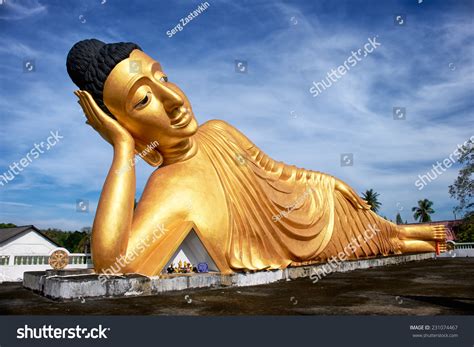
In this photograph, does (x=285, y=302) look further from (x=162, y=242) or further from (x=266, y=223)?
(x=266, y=223)

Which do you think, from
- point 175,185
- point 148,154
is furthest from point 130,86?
point 175,185

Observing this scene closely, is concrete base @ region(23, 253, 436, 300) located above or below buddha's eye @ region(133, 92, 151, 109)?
below

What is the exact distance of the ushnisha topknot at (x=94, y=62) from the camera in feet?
26.5

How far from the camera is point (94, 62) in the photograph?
8.15m

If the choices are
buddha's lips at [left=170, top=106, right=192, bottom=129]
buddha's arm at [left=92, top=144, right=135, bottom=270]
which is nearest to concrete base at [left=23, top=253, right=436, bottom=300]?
buddha's arm at [left=92, top=144, right=135, bottom=270]

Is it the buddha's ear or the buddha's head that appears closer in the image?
the buddha's head

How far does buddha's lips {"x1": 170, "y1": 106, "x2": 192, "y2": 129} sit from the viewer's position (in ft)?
28.8

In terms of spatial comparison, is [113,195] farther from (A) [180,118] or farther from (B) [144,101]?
(A) [180,118]

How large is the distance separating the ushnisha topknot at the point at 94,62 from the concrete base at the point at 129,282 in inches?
131

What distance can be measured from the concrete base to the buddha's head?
307 centimetres

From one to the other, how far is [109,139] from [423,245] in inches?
577

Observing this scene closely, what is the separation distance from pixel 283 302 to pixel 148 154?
15.0 feet

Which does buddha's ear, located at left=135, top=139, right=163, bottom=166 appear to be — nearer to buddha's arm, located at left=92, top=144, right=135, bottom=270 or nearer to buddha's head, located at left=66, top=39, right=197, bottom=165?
buddha's head, located at left=66, top=39, right=197, bottom=165

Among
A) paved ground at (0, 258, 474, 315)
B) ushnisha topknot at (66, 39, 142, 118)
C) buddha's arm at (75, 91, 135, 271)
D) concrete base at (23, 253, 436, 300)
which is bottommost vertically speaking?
paved ground at (0, 258, 474, 315)
